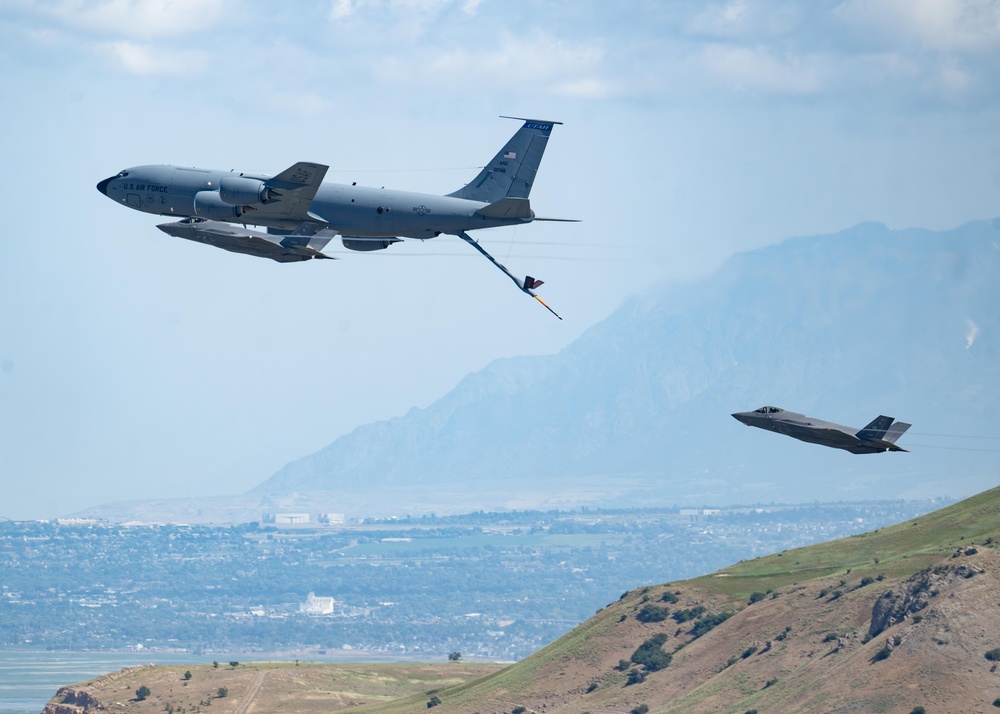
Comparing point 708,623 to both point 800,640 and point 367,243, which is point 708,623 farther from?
point 367,243

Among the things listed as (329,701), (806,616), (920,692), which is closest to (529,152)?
(920,692)

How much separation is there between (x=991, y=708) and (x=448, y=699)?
179ft

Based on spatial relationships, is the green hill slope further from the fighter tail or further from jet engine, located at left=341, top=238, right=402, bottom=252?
jet engine, located at left=341, top=238, right=402, bottom=252

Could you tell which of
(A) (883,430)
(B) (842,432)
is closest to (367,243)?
(B) (842,432)

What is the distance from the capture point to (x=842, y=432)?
295 feet

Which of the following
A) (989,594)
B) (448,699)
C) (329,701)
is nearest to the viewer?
(989,594)

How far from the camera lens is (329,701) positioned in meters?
157

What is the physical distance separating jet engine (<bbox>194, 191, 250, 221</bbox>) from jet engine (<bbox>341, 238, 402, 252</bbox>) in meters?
7.45

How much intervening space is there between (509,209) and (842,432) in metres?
24.0

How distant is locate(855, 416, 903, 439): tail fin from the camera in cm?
8919

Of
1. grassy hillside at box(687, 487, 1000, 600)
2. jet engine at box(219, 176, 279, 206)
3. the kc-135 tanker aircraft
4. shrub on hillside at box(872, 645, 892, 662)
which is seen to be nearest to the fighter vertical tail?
the kc-135 tanker aircraft

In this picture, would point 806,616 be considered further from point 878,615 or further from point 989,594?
point 989,594

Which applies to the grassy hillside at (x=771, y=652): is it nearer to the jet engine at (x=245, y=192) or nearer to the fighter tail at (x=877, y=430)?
the fighter tail at (x=877, y=430)

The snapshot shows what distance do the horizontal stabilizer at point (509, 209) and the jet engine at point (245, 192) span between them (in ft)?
43.9
